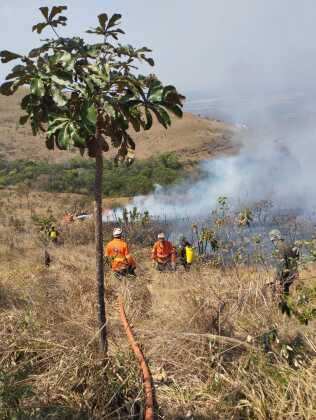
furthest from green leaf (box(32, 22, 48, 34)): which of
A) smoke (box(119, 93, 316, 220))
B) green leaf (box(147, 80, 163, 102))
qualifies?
smoke (box(119, 93, 316, 220))

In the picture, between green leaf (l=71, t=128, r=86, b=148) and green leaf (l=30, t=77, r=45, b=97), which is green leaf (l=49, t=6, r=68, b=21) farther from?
green leaf (l=71, t=128, r=86, b=148)

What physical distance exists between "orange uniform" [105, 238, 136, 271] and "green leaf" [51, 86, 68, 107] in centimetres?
492

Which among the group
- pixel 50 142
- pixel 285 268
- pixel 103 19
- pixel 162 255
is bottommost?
pixel 162 255

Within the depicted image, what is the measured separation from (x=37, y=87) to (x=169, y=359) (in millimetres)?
2676

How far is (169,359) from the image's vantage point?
4.37 m

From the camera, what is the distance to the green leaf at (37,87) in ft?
10.5

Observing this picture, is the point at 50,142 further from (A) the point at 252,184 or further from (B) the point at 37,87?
(A) the point at 252,184

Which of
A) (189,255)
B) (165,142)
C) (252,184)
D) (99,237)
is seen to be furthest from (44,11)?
(165,142)

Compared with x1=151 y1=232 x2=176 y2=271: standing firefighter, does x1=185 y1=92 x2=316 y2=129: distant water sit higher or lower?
higher

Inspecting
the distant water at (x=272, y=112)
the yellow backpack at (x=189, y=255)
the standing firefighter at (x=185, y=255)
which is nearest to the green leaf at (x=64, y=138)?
the standing firefighter at (x=185, y=255)

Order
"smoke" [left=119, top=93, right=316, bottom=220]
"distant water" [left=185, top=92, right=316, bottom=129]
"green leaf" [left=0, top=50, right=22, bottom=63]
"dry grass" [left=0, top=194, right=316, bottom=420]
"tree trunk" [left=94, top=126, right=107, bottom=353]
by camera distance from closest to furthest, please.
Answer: "green leaf" [left=0, top=50, right=22, bottom=63] < "dry grass" [left=0, top=194, right=316, bottom=420] < "tree trunk" [left=94, top=126, right=107, bottom=353] < "smoke" [left=119, top=93, right=316, bottom=220] < "distant water" [left=185, top=92, right=316, bottom=129]

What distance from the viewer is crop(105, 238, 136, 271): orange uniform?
7.91 meters

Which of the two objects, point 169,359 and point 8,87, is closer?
point 8,87

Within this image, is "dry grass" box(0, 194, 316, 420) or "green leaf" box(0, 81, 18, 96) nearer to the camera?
"green leaf" box(0, 81, 18, 96)
